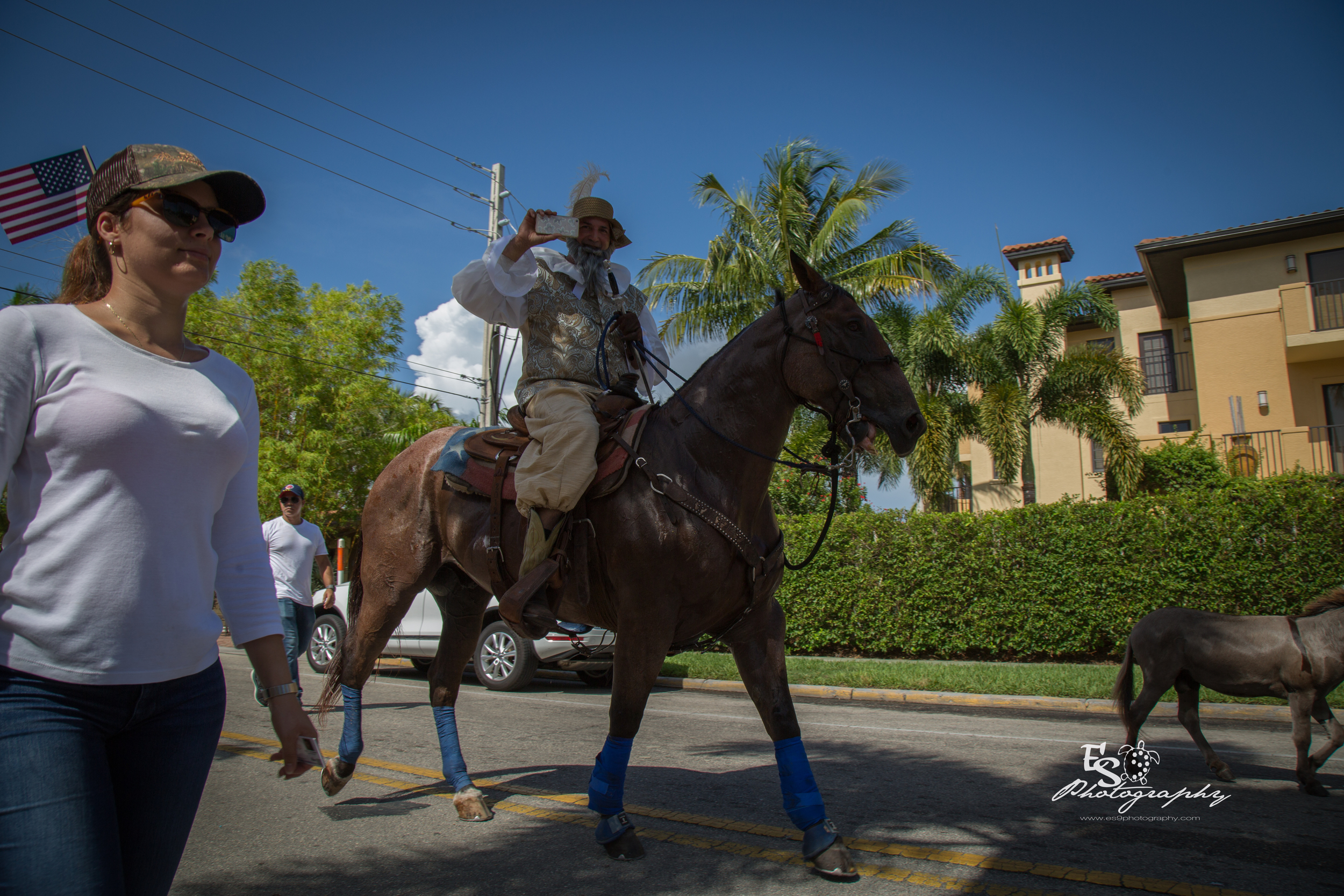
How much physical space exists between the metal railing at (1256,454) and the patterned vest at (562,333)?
20.6 meters

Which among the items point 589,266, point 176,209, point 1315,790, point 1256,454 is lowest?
point 1315,790

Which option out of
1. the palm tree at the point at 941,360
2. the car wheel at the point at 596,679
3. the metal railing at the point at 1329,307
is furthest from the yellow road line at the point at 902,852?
the metal railing at the point at 1329,307

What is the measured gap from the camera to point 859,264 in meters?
19.9

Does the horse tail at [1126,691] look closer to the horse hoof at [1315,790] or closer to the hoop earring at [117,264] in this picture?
the horse hoof at [1315,790]

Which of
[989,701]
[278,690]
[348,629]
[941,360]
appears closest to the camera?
[278,690]

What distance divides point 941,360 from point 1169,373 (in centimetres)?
996

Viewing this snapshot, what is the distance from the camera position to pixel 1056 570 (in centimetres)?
1187

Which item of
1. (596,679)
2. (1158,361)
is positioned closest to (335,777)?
(596,679)

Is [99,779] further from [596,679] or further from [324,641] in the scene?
[324,641]

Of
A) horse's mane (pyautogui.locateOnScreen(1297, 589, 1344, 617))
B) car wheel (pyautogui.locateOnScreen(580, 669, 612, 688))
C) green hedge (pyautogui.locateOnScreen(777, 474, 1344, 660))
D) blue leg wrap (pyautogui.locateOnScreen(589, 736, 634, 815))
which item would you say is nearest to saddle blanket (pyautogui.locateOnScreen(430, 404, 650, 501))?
blue leg wrap (pyautogui.locateOnScreen(589, 736, 634, 815))

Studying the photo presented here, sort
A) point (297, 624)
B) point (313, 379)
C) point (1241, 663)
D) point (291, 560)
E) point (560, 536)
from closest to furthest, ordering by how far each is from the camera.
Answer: point (560, 536) < point (1241, 663) < point (291, 560) < point (297, 624) < point (313, 379)

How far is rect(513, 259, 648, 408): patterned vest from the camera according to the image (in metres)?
4.25

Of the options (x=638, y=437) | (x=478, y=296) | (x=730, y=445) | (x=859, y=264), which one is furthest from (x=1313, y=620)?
(x=859, y=264)

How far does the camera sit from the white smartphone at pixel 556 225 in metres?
3.82
